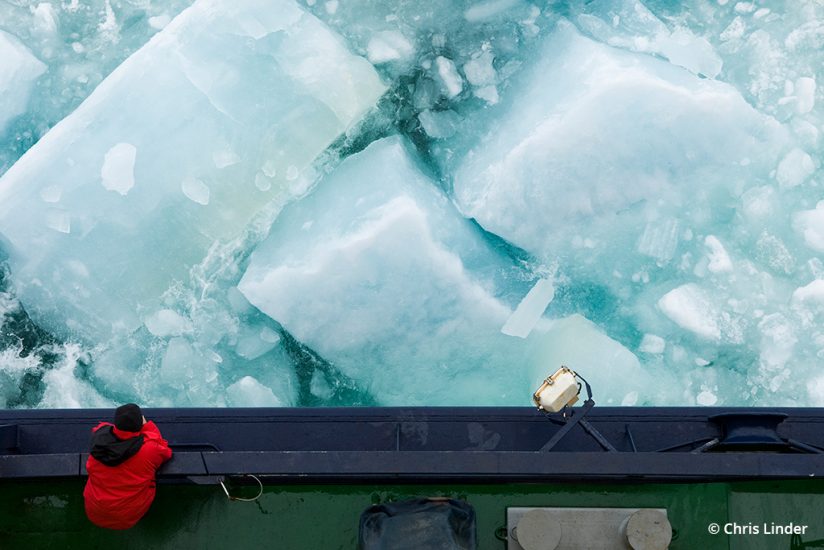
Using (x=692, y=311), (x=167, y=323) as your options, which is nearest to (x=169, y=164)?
(x=167, y=323)

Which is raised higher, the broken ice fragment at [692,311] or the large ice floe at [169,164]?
the large ice floe at [169,164]

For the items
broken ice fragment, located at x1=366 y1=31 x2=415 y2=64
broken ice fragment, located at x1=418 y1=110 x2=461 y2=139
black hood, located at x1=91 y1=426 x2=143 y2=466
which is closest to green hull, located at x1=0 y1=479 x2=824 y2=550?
black hood, located at x1=91 y1=426 x2=143 y2=466

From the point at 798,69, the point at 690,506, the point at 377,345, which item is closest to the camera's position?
the point at 690,506

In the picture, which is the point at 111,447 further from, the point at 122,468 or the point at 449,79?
the point at 449,79

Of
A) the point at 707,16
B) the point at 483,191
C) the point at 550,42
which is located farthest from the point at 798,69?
the point at 483,191

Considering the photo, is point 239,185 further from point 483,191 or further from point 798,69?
point 798,69

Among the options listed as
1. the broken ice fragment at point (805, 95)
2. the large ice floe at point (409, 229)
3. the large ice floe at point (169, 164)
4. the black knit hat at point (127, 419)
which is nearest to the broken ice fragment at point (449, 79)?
the large ice floe at point (409, 229)

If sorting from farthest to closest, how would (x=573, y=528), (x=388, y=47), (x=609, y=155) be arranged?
(x=388, y=47), (x=609, y=155), (x=573, y=528)

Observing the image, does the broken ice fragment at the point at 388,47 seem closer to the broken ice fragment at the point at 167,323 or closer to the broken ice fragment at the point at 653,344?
the broken ice fragment at the point at 167,323
